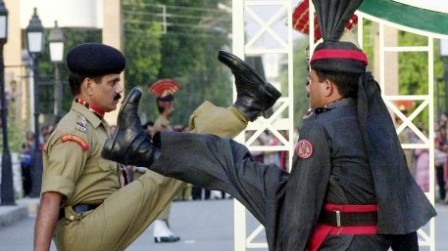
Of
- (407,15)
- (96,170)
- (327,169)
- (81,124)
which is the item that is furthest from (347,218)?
(407,15)

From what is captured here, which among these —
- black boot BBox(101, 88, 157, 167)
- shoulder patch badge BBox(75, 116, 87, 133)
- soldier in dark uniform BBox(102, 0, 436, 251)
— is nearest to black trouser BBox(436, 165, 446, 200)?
shoulder patch badge BBox(75, 116, 87, 133)

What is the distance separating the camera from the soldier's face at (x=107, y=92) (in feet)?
23.0

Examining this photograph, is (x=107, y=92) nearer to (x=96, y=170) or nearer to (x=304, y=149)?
(x=96, y=170)

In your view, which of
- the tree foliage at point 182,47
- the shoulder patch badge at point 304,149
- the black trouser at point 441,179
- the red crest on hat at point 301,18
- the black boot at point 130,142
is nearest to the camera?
the shoulder patch badge at point 304,149

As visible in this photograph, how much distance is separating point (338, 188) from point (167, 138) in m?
0.80

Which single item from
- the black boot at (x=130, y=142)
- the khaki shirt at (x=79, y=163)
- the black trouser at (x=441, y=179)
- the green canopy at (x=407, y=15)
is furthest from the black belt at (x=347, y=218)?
the black trouser at (x=441, y=179)

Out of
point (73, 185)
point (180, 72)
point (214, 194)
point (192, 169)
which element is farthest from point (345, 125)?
point (180, 72)

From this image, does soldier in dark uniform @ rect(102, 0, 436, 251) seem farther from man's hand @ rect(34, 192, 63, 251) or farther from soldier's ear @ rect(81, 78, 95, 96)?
soldier's ear @ rect(81, 78, 95, 96)

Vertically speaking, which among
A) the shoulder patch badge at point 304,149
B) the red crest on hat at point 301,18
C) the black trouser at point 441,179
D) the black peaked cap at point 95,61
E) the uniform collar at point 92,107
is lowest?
the black trouser at point 441,179

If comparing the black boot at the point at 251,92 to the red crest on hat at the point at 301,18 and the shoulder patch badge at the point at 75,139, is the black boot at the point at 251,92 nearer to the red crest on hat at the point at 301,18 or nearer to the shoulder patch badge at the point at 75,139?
the shoulder patch badge at the point at 75,139

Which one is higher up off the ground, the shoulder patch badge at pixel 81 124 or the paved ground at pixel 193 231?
the shoulder patch badge at pixel 81 124

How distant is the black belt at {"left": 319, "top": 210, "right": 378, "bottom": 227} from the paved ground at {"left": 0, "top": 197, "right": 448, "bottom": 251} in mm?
10660

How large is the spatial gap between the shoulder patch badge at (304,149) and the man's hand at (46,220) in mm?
1169

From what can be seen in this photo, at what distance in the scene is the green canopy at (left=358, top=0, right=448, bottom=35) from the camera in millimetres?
11648
